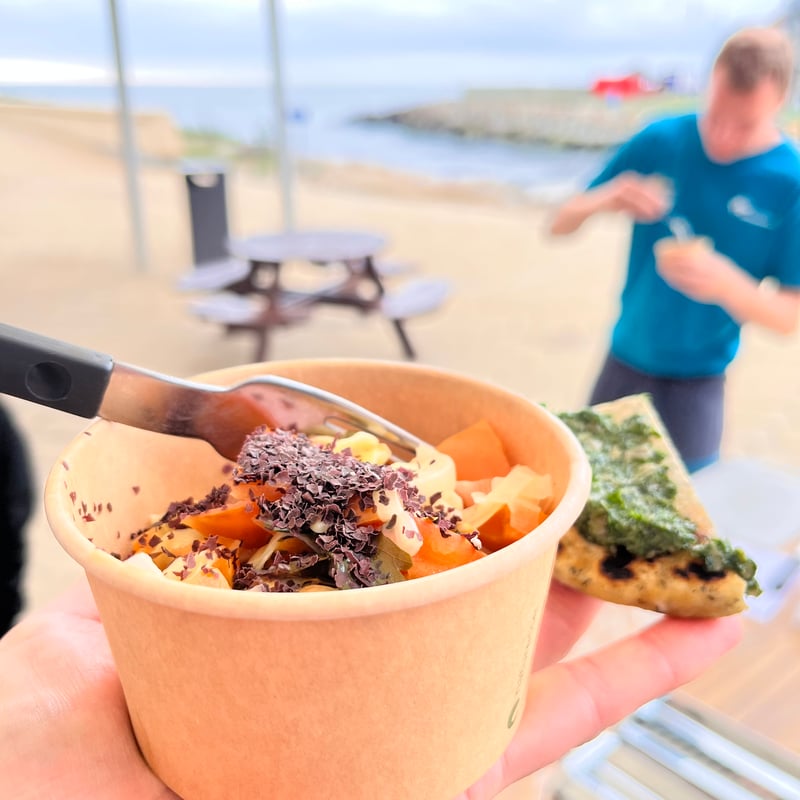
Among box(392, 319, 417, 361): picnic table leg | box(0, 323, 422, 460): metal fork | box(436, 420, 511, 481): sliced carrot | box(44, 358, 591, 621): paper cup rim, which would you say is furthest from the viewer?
box(392, 319, 417, 361): picnic table leg

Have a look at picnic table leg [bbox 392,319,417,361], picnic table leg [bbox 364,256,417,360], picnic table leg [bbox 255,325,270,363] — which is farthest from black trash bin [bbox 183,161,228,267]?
picnic table leg [bbox 392,319,417,361]

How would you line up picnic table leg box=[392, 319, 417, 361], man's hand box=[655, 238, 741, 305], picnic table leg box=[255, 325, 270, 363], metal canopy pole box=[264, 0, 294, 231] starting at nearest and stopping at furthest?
man's hand box=[655, 238, 741, 305]
picnic table leg box=[255, 325, 270, 363]
picnic table leg box=[392, 319, 417, 361]
metal canopy pole box=[264, 0, 294, 231]

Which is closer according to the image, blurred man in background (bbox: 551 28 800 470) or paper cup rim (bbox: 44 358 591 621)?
paper cup rim (bbox: 44 358 591 621)

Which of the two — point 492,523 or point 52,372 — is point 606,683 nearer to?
point 492,523

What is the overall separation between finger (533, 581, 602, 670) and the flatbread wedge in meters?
0.05

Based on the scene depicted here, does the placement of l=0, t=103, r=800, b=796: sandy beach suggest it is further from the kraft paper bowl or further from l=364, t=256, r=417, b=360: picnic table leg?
the kraft paper bowl

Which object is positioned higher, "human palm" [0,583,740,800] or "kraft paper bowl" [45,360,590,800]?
"kraft paper bowl" [45,360,590,800]

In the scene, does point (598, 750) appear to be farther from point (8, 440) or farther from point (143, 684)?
point (8, 440)

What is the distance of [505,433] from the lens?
106 centimetres

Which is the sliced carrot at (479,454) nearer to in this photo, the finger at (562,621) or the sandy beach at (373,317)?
the finger at (562,621)

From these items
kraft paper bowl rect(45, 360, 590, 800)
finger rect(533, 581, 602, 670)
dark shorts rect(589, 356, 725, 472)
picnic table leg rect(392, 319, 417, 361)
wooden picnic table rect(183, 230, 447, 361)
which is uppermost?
kraft paper bowl rect(45, 360, 590, 800)

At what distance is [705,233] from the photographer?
84.3 inches

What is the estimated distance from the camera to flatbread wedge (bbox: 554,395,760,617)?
1064 millimetres

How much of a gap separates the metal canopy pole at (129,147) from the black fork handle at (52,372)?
20.7ft
